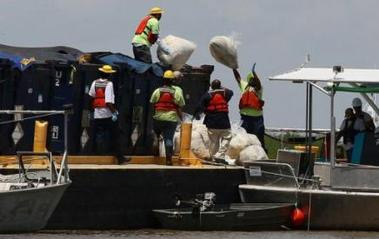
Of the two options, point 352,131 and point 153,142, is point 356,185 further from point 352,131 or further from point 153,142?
point 153,142

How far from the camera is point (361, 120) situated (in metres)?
25.1

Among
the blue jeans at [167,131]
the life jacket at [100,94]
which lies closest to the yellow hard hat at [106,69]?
the life jacket at [100,94]

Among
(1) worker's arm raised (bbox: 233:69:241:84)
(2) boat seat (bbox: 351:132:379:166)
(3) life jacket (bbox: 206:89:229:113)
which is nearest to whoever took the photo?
(2) boat seat (bbox: 351:132:379:166)

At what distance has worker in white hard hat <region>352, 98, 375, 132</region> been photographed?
24.9 metres

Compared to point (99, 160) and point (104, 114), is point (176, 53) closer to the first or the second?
point (104, 114)

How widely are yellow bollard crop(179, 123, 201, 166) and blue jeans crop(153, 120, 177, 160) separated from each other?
0.26 m

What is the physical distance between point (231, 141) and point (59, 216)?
→ 12.1 feet

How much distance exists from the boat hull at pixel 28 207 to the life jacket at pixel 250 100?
503 centimetres

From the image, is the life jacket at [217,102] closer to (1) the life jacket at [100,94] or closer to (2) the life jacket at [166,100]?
(2) the life jacket at [166,100]

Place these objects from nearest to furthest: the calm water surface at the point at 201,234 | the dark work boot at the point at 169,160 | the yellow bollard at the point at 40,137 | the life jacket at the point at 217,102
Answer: the calm water surface at the point at 201,234, the yellow bollard at the point at 40,137, the dark work boot at the point at 169,160, the life jacket at the point at 217,102

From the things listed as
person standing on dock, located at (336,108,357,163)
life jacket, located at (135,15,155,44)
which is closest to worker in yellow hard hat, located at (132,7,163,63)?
life jacket, located at (135,15,155,44)

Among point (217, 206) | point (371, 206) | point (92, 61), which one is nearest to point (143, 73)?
point (92, 61)

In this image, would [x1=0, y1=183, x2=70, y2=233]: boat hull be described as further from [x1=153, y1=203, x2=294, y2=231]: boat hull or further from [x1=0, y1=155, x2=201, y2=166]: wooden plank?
[x1=153, y1=203, x2=294, y2=231]: boat hull

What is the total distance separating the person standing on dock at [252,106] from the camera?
25.6m
